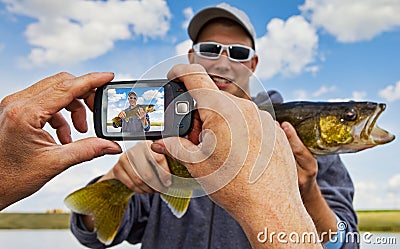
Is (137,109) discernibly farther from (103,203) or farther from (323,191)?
(323,191)

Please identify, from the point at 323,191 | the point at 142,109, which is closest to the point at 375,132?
the point at 323,191

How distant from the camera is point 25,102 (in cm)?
92

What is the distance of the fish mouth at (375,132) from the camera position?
1.80 metres

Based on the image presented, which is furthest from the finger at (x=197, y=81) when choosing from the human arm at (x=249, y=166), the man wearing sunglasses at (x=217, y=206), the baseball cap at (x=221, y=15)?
the baseball cap at (x=221, y=15)

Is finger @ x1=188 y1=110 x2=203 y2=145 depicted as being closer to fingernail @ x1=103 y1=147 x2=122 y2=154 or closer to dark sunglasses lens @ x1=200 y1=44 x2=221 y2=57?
fingernail @ x1=103 y1=147 x2=122 y2=154

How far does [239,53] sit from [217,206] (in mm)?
865

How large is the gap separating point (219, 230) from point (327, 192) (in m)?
0.49

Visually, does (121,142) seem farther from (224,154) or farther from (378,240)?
(378,240)

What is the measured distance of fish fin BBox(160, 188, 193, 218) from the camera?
1599mm

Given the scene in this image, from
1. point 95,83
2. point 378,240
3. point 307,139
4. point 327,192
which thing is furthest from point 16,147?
point 327,192

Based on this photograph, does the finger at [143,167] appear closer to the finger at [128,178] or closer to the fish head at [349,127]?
the finger at [128,178]

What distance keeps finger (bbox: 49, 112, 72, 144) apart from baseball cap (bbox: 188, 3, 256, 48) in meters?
1.64

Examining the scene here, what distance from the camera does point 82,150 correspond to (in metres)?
0.95

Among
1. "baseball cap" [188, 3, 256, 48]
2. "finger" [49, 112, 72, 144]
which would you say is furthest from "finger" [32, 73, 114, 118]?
"baseball cap" [188, 3, 256, 48]
